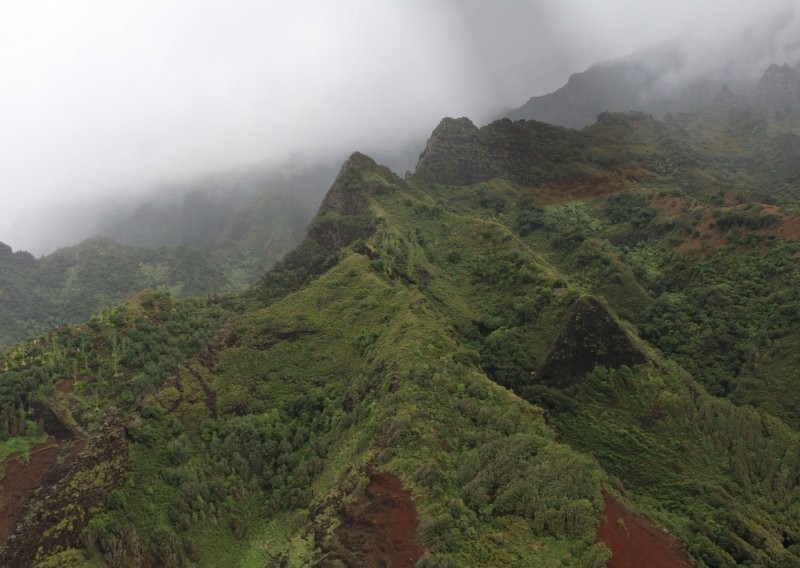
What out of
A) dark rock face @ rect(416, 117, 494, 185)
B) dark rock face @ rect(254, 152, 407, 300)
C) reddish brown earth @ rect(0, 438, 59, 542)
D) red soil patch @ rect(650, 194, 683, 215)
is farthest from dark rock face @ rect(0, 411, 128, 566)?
dark rock face @ rect(416, 117, 494, 185)

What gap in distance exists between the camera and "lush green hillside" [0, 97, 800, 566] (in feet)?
67.6

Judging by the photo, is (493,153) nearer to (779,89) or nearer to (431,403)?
(431,403)

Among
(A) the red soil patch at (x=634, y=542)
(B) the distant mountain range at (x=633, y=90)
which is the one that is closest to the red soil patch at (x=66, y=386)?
(A) the red soil patch at (x=634, y=542)

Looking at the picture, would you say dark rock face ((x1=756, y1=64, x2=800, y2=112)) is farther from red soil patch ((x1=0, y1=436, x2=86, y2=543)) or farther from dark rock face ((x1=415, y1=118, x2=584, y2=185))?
red soil patch ((x1=0, y1=436, x2=86, y2=543))

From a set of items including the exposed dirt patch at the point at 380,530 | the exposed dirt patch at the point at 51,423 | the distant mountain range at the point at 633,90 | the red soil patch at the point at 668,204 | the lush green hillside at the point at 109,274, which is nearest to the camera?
the exposed dirt patch at the point at 380,530

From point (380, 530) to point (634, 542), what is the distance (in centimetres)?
908

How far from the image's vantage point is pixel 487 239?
48.2 m

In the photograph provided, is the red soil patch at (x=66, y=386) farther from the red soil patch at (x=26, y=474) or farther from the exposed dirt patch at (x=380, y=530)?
the exposed dirt patch at (x=380, y=530)

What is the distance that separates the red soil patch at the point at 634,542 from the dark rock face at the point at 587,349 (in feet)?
38.0

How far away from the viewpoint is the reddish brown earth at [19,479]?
30234mm

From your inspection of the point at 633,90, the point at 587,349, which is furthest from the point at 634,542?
the point at 633,90

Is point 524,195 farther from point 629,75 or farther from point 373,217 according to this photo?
point 629,75

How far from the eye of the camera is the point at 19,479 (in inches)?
1296

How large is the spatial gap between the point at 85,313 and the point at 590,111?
5362 inches
